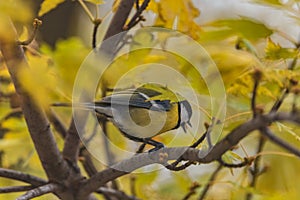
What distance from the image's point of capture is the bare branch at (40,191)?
552mm

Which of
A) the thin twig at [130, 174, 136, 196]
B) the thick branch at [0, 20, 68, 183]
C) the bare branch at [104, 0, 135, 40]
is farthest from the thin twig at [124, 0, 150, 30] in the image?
the thin twig at [130, 174, 136, 196]

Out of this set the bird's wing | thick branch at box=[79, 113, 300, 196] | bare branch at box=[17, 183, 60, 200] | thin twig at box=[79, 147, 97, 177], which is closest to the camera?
thick branch at box=[79, 113, 300, 196]

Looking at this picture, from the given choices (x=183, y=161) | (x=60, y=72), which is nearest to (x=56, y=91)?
(x=60, y=72)

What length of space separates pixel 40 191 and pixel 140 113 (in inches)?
6.4

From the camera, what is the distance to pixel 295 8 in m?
0.62

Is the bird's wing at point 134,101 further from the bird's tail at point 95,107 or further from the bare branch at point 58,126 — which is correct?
the bare branch at point 58,126

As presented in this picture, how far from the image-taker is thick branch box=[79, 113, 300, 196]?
0.42 metres

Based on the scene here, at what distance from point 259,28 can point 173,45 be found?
14 cm

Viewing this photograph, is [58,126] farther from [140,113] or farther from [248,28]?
[248,28]

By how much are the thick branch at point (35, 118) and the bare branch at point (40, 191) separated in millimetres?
22

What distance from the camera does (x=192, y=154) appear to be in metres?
0.51

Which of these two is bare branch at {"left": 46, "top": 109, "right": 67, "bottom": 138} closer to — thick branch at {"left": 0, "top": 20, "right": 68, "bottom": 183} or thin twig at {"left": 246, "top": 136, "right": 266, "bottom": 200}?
thick branch at {"left": 0, "top": 20, "right": 68, "bottom": 183}

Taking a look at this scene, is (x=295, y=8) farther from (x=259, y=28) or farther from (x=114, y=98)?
(x=114, y=98)

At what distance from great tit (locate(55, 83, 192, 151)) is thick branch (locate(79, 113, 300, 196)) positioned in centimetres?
7
